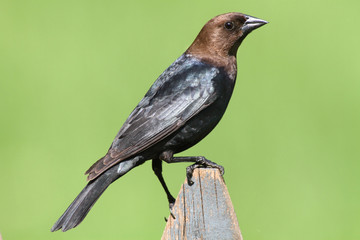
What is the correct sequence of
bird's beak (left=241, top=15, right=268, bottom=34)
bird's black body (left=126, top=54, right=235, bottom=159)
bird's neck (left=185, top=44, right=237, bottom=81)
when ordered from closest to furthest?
bird's black body (left=126, top=54, right=235, bottom=159) < bird's neck (left=185, top=44, right=237, bottom=81) < bird's beak (left=241, top=15, right=268, bottom=34)

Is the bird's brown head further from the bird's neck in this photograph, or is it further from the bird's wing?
the bird's wing

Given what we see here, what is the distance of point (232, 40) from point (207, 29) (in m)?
0.18

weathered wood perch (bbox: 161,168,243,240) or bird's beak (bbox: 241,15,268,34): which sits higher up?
bird's beak (bbox: 241,15,268,34)

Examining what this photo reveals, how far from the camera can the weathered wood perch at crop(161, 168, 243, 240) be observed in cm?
246

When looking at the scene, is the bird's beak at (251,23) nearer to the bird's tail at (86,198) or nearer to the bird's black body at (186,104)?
the bird's black body at (186,104)

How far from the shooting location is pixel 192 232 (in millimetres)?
2477

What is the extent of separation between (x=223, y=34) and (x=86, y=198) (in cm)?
145

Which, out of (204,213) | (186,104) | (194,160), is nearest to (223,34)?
(186,104)

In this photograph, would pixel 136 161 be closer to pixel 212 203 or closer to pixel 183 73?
pixel 183 73

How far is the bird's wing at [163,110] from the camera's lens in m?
3.06

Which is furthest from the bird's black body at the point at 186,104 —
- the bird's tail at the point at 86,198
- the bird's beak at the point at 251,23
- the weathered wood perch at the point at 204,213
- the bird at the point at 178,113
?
the weathered wood perch at the point at 204,213

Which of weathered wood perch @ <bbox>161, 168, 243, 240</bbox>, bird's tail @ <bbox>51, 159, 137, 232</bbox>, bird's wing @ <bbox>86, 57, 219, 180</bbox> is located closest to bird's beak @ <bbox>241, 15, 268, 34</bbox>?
bird's wing @ <bbox>86, 57, 219, 180</bbox>

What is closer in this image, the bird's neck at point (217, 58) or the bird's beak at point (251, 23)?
the bird's neck at point (217, 58)

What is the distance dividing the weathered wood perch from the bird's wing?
2.09ft
